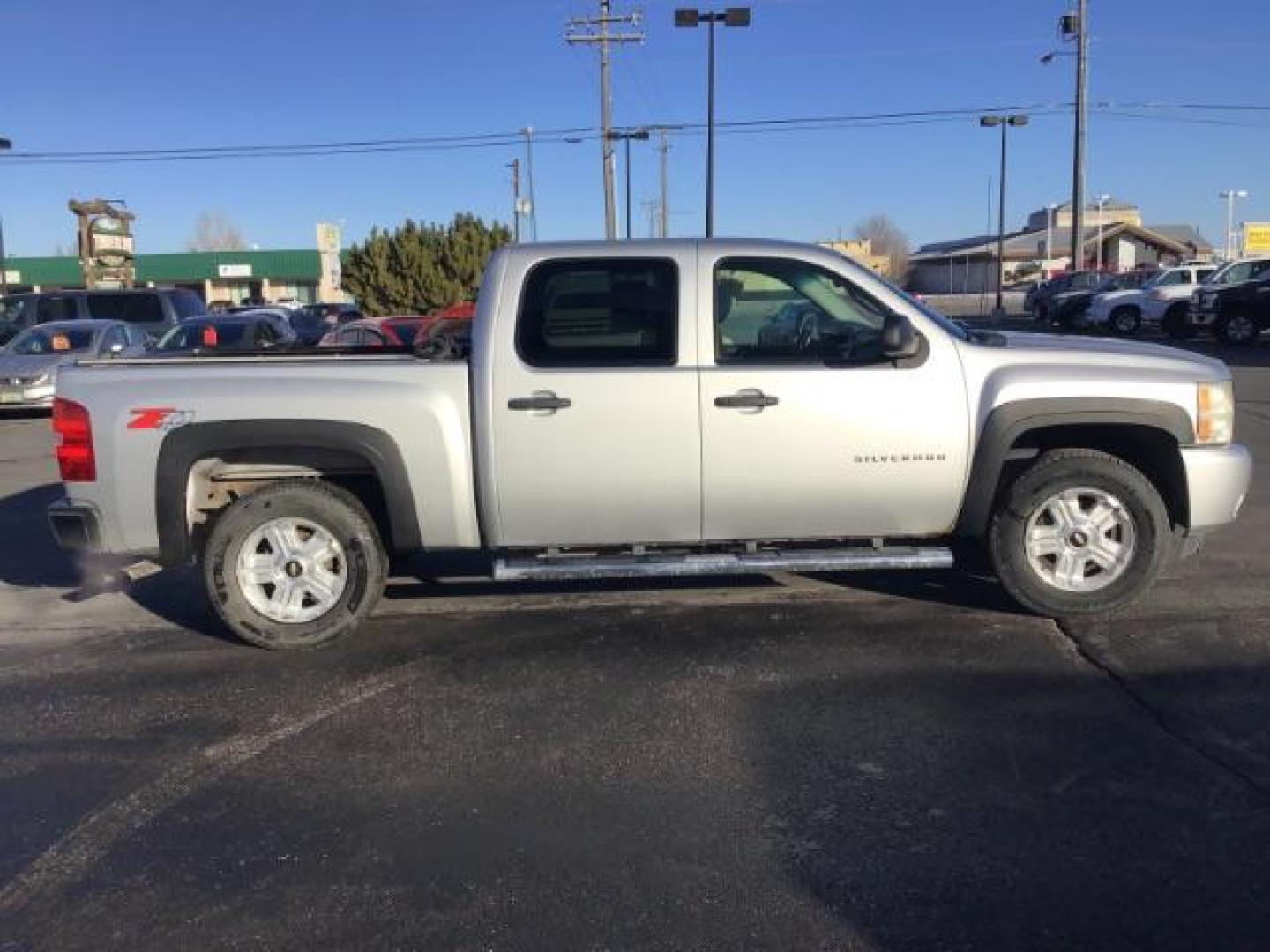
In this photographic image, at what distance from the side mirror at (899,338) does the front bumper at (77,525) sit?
387 centimetres

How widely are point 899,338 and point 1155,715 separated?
196cm

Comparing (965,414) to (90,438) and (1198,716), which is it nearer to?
(1198,716)

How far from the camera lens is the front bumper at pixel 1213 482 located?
5.48m

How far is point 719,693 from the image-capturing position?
4.84 m

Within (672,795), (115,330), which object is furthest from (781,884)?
(115,330)

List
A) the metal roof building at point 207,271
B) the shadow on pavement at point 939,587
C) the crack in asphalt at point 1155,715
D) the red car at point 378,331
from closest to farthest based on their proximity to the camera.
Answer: the crack in asphalt at point 1155,715, the shadow on pavement at point 939,587, the red car at point 378,331, the metal roof building at point 207,271

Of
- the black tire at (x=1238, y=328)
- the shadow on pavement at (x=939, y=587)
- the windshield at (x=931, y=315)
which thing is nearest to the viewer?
the windshield at (x=931, y=315)

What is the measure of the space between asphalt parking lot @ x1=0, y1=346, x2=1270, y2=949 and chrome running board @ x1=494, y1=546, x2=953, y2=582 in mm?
374

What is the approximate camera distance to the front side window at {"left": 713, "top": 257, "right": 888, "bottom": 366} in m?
5.42

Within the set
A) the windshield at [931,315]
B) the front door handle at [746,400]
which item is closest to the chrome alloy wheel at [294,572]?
the front door handle at [746,400]

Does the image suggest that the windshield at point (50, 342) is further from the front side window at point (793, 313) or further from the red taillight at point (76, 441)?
the front side window at point (793, 313)

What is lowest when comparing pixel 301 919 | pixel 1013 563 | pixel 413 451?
pixel 301 919

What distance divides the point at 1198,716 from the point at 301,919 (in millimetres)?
3484

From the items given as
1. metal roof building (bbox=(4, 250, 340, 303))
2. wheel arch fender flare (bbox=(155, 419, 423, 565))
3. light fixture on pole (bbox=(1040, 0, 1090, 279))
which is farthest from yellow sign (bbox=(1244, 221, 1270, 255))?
wheel arch fender flare (bbox=(155, 419, 423, 565))
